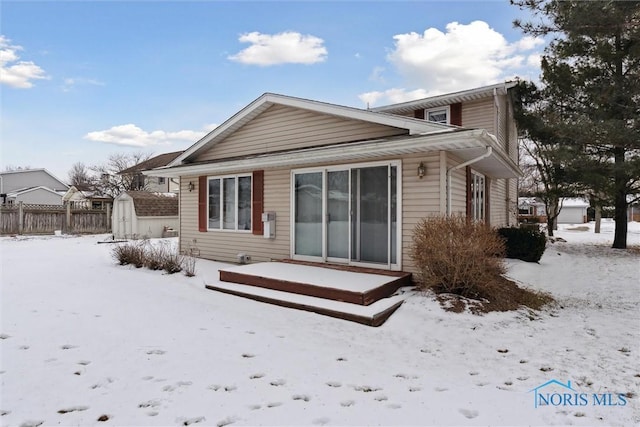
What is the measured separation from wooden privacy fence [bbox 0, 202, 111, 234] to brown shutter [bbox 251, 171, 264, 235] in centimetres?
1432

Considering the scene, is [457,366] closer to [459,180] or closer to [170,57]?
[459,180]

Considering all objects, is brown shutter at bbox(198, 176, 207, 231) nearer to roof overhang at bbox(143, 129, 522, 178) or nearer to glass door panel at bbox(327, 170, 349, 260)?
roof overhang at bbox(143, 129, 522, 178)

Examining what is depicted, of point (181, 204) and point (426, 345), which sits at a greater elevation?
point (181, 204)

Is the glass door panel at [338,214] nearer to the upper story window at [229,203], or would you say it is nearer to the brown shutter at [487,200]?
the upper story window at [229,203]

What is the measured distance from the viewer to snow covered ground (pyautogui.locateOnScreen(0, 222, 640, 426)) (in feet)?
8.55

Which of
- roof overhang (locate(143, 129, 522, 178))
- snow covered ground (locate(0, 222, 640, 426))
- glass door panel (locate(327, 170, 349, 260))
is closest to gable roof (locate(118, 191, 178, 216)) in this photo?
roof overhang (locate(143, 129, 522, 178))

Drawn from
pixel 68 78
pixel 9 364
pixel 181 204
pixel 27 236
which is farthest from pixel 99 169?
pixel 9 364

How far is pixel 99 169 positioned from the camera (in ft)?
99.4

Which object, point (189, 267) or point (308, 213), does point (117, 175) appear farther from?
point (308, 213)

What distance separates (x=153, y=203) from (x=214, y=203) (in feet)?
29.9

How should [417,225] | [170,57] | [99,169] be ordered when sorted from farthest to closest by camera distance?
[99,169] → [170,57] → [417,225]

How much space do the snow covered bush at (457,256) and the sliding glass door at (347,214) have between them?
109 cm

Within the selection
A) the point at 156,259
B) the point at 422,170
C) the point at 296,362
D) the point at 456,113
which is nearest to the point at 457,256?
the point at 422,170

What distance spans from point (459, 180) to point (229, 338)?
5.32 meters
